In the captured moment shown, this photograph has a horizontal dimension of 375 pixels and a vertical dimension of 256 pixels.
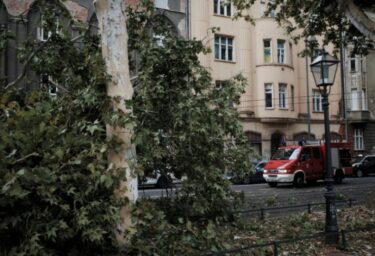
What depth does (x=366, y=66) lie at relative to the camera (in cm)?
4994

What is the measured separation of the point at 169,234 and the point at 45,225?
1930 millimetres

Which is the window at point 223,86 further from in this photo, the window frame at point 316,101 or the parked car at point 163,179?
the window frame at point 316,101

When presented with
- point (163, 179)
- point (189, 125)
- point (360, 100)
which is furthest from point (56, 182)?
point (360, 100)

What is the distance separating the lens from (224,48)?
41406 millimetres

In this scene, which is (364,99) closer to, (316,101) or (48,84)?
(316,101)

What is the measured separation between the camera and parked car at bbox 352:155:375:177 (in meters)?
40.7

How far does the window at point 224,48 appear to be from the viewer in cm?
4088

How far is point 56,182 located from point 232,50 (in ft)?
123

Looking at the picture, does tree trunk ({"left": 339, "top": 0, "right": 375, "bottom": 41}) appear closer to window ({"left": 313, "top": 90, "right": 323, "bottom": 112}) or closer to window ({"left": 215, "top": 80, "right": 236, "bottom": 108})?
window ({"left": 215, "top": 80, "right": 236, "bottom": 108})

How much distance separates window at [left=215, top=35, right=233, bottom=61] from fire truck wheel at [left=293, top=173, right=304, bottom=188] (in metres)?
14.3

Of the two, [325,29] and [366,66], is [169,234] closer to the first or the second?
[325,29]

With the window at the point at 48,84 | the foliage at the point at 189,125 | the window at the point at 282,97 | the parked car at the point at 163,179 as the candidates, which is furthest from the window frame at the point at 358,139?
the window at the point at 48,84

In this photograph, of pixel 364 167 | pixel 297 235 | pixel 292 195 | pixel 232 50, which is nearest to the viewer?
pixel 297 235

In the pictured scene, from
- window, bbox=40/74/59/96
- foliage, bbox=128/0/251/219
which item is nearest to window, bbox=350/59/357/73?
foliage, bbox=128/0/251/219
